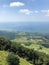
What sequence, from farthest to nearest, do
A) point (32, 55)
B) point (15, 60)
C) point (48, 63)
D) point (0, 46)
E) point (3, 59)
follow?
point (32, 55)
point (0, 46)
point (48, 63)
point (3, 59)
point (15, 60)

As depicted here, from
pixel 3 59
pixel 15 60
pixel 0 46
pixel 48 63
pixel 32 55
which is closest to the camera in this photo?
pixel 15 60

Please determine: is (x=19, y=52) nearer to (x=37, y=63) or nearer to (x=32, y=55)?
(x=32, y=55)

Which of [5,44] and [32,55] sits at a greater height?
[5,44]

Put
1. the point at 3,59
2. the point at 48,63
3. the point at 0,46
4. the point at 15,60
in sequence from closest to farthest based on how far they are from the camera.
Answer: the point at 15,60
the point at 3,59
the point at 48,63
the point at 0,46

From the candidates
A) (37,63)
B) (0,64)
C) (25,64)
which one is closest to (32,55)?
(37,63)

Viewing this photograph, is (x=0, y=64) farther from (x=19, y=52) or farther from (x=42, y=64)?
(x=19, y=52)

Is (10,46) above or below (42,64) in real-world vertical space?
above

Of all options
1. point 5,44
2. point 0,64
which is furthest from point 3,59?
point 5,44

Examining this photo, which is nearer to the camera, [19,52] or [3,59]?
[3,59]

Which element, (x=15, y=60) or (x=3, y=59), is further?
(x=3, y=59)
